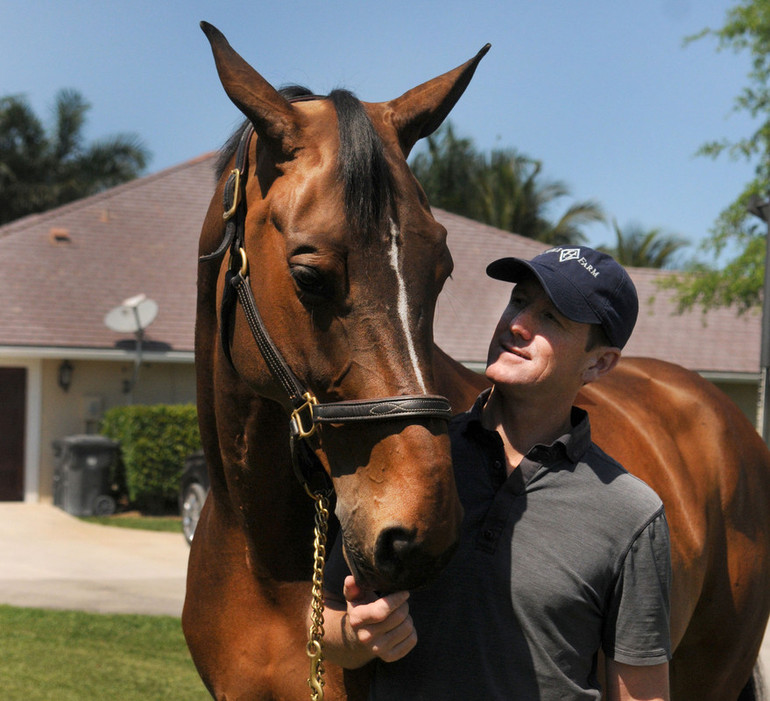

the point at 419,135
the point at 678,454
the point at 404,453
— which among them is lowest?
the point at 678,454

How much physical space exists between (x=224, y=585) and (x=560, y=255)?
1.28 m

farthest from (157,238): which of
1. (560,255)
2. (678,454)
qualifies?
(560,255)

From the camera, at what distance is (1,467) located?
1568cm

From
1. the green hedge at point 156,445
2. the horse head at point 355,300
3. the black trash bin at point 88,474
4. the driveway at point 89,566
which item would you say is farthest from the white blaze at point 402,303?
the black trash bin at point 88,474

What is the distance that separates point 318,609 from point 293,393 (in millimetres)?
451

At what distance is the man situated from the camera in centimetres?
185

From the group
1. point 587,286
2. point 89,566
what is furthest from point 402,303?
point 89,566

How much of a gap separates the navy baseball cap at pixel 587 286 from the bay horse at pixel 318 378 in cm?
21

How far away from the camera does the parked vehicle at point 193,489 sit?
11.9 m

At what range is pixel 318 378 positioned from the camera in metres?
1.97

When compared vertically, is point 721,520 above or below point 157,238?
below

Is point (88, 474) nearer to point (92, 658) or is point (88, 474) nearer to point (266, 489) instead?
point (92, 658)

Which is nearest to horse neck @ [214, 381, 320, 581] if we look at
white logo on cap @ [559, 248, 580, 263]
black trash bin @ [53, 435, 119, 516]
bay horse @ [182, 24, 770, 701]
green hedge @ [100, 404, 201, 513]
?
bay horse @ [182, 24, 770, 701]

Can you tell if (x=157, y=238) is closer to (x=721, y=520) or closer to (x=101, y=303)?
(x=101, y=303)
